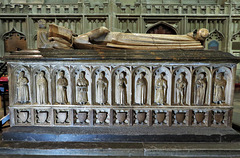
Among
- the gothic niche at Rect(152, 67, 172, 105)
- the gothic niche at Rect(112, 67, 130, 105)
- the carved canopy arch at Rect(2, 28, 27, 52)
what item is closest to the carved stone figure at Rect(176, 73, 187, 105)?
the gothic niche at Rect(152, 67, 172, 105)

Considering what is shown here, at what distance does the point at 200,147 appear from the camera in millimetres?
2535

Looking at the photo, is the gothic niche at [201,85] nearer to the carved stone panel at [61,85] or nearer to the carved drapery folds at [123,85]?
the carved drapery folds at [123,85]

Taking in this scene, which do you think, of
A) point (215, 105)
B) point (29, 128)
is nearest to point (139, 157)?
point (215, 105)

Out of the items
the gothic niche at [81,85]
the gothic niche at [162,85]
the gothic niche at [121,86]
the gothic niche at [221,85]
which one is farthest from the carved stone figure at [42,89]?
the gothic niche at [221,85]

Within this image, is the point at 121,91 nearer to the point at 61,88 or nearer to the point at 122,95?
the point at 122,95

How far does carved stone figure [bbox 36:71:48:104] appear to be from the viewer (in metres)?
2.80

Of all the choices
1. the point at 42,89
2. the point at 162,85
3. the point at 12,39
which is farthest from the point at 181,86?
the point at 12,39

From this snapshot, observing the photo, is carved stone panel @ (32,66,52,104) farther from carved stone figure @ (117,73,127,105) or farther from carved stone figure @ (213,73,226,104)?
carved stone figure @ (213,73,226,104)

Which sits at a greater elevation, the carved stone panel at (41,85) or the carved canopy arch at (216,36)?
the carved canopy arch at (216,36)

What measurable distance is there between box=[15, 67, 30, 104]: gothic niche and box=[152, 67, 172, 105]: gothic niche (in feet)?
7.02

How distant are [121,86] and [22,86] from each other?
165 cm

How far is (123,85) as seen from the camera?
2.85 meters

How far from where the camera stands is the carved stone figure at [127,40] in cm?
313

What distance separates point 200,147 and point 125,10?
362 inches
